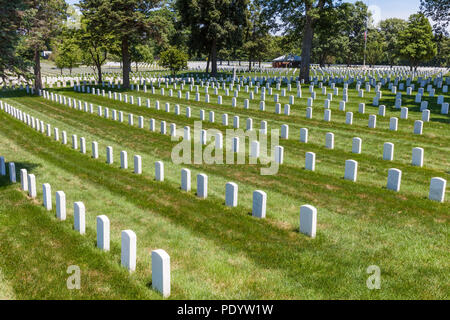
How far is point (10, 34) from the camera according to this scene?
11.2m

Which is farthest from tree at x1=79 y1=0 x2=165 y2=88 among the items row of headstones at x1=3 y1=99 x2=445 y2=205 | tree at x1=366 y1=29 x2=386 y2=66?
tree at x1=366 y1=29 x2=386 y2=66

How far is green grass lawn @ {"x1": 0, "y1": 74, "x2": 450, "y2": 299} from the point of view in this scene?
605 cm

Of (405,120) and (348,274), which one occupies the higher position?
(405,120)

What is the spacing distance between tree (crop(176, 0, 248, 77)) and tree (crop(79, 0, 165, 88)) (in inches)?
402

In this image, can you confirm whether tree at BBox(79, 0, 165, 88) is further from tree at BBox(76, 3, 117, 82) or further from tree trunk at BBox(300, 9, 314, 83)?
tree trunk at BBox(300, 9, 314, 83)

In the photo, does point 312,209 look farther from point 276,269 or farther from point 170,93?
point 170,93

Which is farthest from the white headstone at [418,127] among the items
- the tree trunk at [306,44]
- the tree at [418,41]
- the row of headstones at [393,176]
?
the tree at [418,41]

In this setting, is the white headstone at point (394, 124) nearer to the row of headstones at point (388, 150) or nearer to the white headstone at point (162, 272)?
the row of headstones at point (388, 150)

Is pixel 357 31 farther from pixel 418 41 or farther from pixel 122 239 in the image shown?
pixel 122 239

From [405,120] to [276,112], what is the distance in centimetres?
690

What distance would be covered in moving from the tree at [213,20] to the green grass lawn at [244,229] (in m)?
34.9
